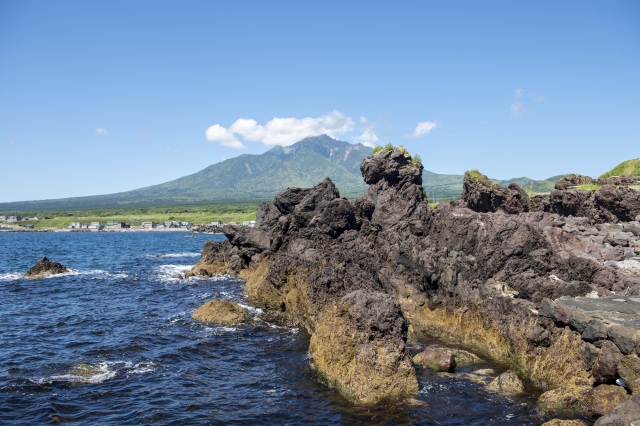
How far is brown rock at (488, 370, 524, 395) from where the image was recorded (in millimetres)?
20889

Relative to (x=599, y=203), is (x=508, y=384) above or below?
below

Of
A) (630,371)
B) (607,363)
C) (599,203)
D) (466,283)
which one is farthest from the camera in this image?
(599,203)

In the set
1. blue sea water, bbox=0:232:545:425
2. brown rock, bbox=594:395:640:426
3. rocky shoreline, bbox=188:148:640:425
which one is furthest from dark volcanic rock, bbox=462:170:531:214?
brown rock, bbox=594:395:640:426

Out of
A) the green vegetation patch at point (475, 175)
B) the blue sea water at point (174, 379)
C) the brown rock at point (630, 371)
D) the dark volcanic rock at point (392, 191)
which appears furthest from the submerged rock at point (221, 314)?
the green vegetation patch at point (475, 175)

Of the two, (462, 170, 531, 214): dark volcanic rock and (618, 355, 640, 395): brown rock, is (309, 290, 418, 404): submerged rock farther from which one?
(462, 170, 531, 214): dark volcanic rock

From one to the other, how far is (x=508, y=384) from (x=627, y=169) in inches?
2220

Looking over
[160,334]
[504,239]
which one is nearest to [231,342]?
[160,334]

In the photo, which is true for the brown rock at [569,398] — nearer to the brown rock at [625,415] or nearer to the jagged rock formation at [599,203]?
the brown rock at [625,415]

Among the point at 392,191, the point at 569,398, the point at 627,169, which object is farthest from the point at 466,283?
the point at 627,169

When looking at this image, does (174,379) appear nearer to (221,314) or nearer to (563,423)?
(221,314)

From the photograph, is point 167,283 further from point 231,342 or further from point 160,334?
point 231,342

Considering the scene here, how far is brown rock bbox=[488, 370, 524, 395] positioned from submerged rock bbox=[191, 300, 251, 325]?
1865cm

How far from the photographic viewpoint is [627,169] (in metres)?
64.3

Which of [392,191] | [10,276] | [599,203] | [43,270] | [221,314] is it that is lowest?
[221,314]
